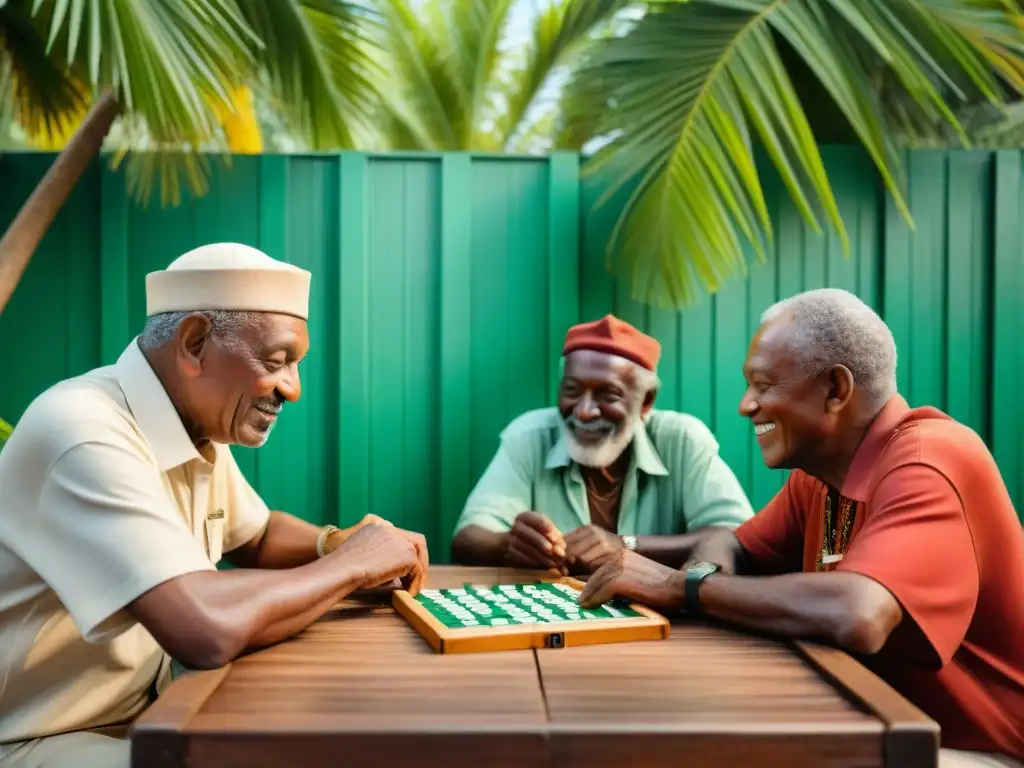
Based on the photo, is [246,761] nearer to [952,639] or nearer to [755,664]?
[755,664]

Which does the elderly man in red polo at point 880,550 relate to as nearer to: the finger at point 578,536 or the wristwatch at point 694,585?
the wristwatch at point 694,585

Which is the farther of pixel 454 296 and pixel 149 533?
pixel 454 296

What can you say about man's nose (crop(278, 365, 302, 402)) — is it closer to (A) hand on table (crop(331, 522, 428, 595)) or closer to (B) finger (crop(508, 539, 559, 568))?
A: (A) hand on table (crop(331, 522, 428, 595))

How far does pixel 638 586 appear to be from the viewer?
2.06m

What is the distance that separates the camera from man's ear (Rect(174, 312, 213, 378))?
2121mm

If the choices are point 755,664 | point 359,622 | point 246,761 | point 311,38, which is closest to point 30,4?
point 311,38

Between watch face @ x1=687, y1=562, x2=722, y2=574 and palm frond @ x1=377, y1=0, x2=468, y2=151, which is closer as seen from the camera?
watch face @ x1=687, y1=562, x2=722, y2=574

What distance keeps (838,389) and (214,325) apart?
1460 millimetres

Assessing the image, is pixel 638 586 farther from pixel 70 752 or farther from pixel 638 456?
pixel 638 456

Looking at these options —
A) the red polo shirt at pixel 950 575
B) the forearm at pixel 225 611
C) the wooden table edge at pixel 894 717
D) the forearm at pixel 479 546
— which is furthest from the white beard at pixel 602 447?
the wooden table edge at pixel 894 717

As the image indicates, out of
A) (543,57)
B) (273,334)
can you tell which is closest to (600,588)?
(273,334)

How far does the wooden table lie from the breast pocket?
0.74 meters

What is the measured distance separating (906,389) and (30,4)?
12.5ft

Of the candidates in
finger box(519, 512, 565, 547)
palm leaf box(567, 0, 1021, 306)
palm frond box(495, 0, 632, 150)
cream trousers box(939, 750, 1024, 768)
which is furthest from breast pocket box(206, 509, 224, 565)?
palm frond box(495, 0, 632, 150)
